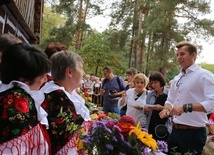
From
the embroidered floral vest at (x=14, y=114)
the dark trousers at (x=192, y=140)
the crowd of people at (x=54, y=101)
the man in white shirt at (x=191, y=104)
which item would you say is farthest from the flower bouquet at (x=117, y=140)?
the dark trousers at (x=192, y=140)

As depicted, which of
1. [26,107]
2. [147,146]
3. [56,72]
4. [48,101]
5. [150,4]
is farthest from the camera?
[150,4]

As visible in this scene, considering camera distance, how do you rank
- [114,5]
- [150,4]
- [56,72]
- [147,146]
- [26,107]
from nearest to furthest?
[26,107]
[147,146]
[56,72]
[150,4]
[114,5]

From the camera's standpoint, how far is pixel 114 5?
2072 cm

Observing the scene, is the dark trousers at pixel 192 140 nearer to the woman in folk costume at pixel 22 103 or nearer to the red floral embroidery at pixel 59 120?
the red floral embroidery at pixel 59 120

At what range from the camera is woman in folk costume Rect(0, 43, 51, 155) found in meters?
1.16

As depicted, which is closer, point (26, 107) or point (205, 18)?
point (26, 107)

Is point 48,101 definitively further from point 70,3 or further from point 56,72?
point 70,3

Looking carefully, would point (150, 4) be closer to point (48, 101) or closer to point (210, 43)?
point (210, 43)

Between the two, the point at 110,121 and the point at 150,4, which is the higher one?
the point at 150,4

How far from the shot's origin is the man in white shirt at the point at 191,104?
2.53 meters

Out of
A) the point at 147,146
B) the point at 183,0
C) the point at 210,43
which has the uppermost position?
the point at 183,0

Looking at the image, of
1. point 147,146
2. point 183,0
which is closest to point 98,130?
point 147,146

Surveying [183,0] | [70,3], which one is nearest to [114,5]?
[70,3]

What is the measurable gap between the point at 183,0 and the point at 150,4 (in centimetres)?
379
